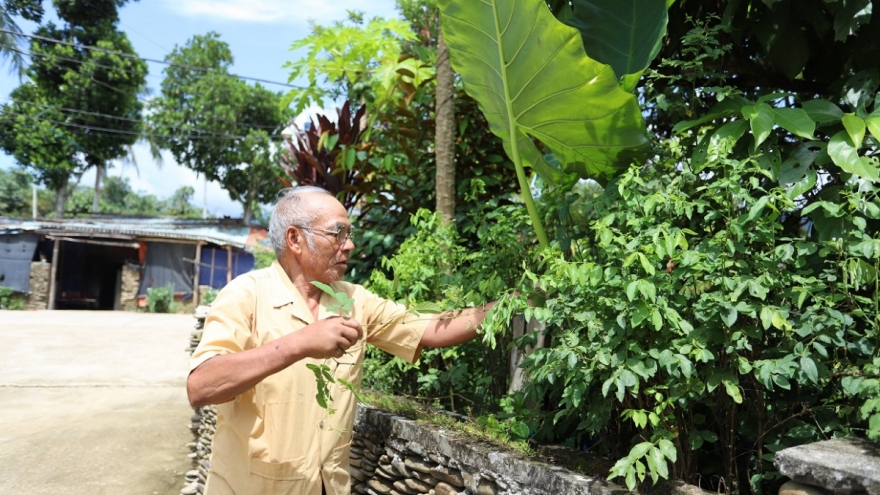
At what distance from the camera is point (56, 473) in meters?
6.99

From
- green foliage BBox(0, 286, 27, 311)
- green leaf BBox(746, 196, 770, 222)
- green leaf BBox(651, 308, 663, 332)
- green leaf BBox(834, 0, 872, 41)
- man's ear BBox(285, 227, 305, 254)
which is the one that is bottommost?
green foliage BBox(0, 286, 27, 311)

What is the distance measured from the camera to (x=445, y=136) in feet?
13.5

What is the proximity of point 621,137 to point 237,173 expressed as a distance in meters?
30.1

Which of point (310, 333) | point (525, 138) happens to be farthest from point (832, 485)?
point (525, 138)

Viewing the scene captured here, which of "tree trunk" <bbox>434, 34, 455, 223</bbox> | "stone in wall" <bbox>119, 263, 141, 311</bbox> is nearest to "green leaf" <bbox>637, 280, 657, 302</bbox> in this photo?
"tree trunk" <bbox>434, 34, 455, 223</bbox>

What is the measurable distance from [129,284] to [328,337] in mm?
25254

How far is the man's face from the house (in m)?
22.1

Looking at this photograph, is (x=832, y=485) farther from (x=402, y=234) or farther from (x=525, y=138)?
(x=402, y=234)

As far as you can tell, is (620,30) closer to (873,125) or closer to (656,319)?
(873,125)

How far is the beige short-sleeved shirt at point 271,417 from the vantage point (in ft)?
7.86

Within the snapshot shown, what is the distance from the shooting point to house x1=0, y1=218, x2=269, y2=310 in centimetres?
2386

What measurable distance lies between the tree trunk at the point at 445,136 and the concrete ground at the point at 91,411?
15.4 ft

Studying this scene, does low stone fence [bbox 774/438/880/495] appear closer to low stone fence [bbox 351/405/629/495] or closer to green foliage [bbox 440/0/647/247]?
low stone fence [bbox 351/405/629/495]

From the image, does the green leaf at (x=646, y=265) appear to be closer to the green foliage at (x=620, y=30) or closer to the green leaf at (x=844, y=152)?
the green leaf at (x=844, y=152)
